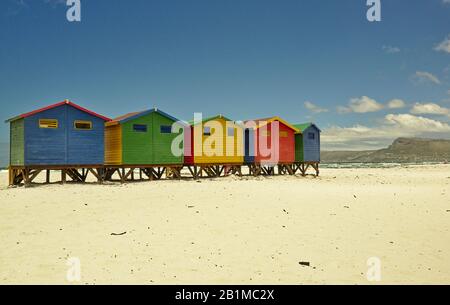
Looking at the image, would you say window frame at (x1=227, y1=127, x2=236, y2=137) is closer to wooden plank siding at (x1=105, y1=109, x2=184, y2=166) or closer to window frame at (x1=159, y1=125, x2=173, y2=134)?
wooden plank siding at (x1=105, y1=109, x2=184, y2=166)

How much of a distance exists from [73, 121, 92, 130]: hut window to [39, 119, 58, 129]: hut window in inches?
46.8

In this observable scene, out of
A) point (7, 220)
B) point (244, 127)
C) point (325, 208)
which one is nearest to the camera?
point (7, 220)

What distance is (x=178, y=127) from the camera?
3042cm

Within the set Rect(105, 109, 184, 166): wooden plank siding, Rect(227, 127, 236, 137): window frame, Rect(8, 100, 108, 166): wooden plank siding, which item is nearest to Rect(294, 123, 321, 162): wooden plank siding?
Rect(227, 127, 236, 137): window frame

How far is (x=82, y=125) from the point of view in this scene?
84.7 feet

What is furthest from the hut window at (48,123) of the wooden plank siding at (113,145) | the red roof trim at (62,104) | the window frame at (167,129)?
the window frame at (167,129)

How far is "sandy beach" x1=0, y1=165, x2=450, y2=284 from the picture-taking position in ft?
23.7

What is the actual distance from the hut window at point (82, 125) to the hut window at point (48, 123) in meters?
1.19

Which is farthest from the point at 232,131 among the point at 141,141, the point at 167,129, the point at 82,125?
→ the point at 82,125
